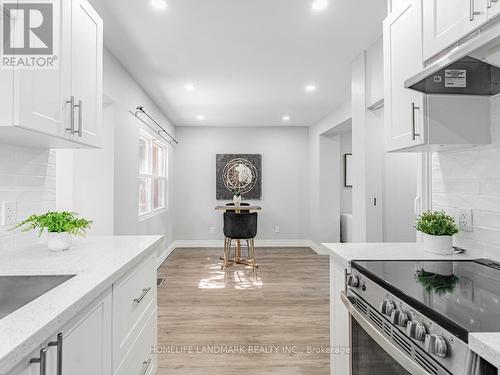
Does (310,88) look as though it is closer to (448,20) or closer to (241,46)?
(241,46)

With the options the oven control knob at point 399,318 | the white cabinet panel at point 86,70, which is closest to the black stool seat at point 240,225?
the white cabinet panel at point 86,70

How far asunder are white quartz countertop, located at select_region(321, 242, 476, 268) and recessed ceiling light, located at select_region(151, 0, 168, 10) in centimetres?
203

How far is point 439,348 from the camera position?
2.62ft

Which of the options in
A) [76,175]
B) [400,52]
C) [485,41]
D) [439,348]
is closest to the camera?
[439,348]

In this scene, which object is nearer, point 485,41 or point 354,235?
point 485,41

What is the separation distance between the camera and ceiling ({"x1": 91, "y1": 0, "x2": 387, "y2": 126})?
234cm

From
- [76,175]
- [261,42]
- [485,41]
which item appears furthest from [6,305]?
[261,42]

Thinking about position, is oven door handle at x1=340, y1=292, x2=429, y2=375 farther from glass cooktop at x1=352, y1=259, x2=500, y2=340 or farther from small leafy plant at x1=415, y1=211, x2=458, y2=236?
small leafy plant at x1=415, y1=211, x2=458, y2=236

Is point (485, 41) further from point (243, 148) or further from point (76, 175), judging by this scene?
point (243, 148)

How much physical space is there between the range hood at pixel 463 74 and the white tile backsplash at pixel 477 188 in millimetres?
147

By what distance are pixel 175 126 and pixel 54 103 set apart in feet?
17.5

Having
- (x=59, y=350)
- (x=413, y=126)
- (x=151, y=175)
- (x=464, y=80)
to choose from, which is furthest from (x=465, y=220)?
(x=151, y=175)

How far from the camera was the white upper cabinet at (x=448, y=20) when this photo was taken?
1.11 meters

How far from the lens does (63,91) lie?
1.38 m
